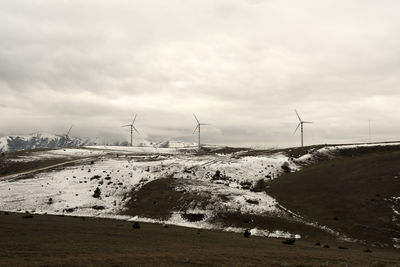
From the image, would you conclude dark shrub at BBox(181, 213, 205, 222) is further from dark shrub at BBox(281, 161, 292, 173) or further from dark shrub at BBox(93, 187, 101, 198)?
dark shrub at BBox(281, 161, 292, 173)

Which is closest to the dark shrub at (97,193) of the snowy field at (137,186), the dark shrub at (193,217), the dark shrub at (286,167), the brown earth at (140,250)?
the snowy field at (137,186)

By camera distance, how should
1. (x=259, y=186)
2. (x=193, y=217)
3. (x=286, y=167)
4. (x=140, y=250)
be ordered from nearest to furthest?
(x=140, y=250)
(x=193, y=217)
(x=259, y=186)
(x=286, y=167)

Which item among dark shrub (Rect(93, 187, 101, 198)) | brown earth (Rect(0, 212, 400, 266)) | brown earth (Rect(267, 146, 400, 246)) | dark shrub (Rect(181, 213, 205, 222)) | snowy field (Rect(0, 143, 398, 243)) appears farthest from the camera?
dark shrub (Rect(93, 187, 101, 198))

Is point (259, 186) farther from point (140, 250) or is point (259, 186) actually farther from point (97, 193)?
point (140, 250)

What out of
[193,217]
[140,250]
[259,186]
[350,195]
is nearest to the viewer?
[140,250]

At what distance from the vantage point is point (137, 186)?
262 feet

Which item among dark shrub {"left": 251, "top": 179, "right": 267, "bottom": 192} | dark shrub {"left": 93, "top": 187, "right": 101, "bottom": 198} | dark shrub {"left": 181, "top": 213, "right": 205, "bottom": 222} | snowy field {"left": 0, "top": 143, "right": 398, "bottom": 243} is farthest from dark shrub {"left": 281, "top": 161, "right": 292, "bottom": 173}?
dark shrub {"left": 93, "top": 187, "right": 101, "bottom": 198}

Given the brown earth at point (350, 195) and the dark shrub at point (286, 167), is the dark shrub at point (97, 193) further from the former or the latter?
the dark shrub at point (286, 167)

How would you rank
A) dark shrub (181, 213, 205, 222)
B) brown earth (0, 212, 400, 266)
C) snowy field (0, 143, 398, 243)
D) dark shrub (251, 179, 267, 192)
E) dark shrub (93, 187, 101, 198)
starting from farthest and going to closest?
dark shrub (251, 179, 267, 192) → dark shrub (93, 187, 101, 198) → snowy field (0, 143, 398, 243) → dark shrub (181, 213, 205, 222) → brown earth (0, 212, 400, 266)

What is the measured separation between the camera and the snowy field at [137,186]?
6309 centimetres

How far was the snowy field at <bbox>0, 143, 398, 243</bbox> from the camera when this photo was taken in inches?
2484

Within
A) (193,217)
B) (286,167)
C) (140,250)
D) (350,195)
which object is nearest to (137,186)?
(193,217)

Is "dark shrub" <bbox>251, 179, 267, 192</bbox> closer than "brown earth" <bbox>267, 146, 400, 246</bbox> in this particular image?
No

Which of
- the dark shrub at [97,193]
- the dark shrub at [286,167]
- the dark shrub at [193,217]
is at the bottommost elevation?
the dark shrub at [193,217]
